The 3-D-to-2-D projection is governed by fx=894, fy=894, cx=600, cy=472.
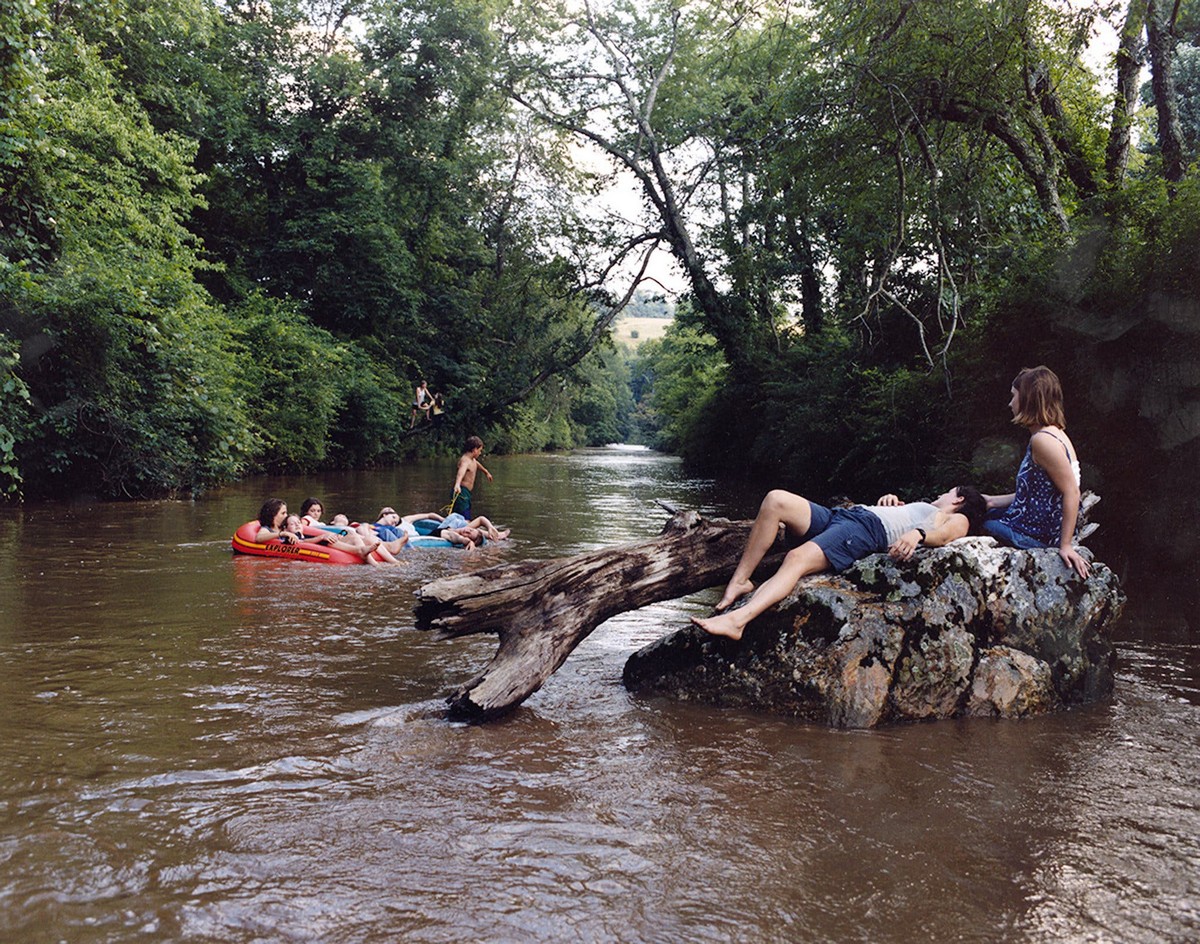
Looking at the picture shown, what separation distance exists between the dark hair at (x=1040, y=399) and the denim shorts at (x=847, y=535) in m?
1.12

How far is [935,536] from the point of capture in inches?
234

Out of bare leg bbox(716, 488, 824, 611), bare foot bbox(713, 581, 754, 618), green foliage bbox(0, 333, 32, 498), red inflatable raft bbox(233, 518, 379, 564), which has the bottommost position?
red inflatable raft bbox(233, 518, 379, 564)

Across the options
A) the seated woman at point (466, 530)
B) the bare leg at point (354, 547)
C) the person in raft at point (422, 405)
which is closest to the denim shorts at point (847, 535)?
the bare leg at point (354, 547)

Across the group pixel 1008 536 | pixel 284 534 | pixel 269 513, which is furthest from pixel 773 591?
pixel 269 513

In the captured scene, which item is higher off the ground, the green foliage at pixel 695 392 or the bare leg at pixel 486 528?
the green foliage at pixel 695 392

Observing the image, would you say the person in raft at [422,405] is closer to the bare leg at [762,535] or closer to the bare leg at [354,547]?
the bare leg at [354,547]

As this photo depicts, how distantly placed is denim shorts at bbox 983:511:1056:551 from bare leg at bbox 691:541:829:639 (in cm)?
136

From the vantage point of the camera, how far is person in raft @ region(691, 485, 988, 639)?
556 centimetres

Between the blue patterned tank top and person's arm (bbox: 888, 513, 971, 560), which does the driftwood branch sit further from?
the blue patterned tank top

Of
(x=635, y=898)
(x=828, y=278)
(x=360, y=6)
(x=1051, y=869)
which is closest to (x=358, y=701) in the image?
(x=635, y=898)

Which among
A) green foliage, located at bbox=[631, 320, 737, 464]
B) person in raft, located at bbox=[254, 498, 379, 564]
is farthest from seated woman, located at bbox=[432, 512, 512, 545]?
green foliage, located at bbox=[631, 320, 737, 464]

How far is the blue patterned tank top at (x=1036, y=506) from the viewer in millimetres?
5895

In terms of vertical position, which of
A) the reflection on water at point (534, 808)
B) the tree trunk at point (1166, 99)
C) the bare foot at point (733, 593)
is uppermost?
the tree trunk at point (1166, 99)

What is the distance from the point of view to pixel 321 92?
99.5 ft
